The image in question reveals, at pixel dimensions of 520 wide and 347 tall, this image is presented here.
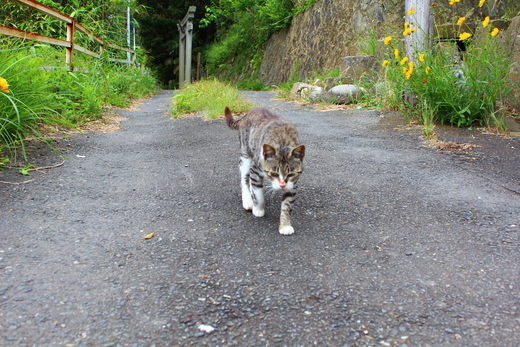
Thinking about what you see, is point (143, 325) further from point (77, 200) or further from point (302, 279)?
point (77, 200)

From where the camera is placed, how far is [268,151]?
9.87ft

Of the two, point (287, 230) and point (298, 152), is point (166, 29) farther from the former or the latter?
point (287, 230)

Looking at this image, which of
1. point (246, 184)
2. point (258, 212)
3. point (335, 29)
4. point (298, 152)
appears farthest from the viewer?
point (335, 29)

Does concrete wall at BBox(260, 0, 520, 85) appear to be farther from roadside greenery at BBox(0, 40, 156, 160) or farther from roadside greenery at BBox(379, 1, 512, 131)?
roadside greenery at BBox(0, 40, 156, 160)

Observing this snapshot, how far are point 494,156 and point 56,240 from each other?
14.9ft

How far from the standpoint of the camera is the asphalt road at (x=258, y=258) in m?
1.86

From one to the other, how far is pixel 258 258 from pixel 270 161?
2.63ft

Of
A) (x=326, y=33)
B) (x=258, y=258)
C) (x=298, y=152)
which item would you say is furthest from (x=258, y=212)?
(x=326, y=33)

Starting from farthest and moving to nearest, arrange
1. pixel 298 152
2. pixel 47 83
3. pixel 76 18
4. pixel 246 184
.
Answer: pixel 76 18 → pixel 47 83 → pixel 246 184 → pixel 298 152

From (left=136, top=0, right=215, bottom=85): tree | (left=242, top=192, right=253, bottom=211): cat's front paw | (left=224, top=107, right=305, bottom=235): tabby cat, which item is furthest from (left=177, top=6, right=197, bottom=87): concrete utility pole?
(left=242, top=192, right=253, bottom=211): cat's front paw

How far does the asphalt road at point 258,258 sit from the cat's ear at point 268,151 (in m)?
0.52

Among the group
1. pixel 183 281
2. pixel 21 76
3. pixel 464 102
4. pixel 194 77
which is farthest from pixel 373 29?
pixel 194 77

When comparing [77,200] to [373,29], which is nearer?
[77,200]

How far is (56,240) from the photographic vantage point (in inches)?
105
